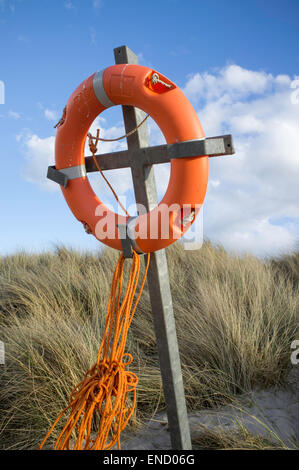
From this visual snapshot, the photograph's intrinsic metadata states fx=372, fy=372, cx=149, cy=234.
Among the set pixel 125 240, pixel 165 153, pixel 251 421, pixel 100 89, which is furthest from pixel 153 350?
pixel 100 89

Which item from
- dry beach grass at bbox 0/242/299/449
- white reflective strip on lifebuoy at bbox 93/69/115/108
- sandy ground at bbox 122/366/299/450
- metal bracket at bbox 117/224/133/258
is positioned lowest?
sandy ground at bbox 122/366/299/450

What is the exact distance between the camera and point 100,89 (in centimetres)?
221

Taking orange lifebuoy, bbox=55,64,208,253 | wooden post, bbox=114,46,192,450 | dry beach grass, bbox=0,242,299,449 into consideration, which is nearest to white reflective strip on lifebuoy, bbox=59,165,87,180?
orange lifebuoy, bbox=55,64,208,253

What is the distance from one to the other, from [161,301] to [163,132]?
3.18 ft

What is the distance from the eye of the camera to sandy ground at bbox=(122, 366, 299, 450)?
2432 millimetres

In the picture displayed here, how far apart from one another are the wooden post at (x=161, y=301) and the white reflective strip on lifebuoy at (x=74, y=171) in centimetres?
36

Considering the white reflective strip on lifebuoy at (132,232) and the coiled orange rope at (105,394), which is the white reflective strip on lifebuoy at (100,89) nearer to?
the white reflective strip on lifebuoy at (132,232)

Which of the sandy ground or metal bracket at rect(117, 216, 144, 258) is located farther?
the sandy ground

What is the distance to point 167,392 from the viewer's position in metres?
2.24

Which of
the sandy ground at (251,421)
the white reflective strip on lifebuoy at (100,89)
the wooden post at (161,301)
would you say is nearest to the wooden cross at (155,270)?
the wooden post at (161,301)

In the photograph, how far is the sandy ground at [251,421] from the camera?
2.43 meters

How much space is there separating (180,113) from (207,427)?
198cm

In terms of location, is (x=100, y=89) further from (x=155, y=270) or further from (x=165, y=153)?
(x=155, y=270)

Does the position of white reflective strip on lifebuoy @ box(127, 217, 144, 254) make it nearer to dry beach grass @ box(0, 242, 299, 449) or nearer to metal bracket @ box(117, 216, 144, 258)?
metal bracket @ box(117, 216, 144, 258)
